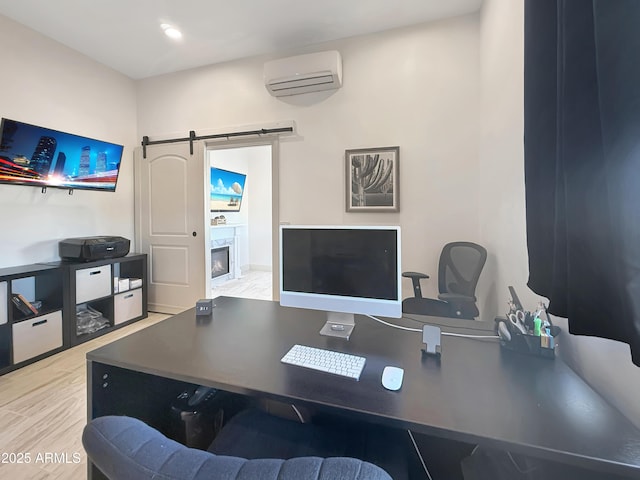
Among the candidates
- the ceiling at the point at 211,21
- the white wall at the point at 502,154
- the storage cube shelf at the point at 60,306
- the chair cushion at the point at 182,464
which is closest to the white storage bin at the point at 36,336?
the storage cube shelf at the point at 60,306

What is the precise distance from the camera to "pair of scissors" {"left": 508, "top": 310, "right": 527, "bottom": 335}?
3.69ft

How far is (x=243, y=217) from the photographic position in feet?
21.2

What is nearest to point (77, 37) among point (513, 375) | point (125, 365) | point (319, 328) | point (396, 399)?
point (125, 365)

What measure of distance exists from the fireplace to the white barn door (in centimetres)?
168

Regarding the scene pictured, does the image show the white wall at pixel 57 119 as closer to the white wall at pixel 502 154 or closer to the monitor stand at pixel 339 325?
the monitor stand at pixel 339 325

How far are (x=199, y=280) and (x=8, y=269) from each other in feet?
5.32

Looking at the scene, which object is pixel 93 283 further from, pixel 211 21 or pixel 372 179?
pixel 372 179

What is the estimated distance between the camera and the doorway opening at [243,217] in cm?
538

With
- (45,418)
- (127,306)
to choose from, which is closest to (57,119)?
(127,306)

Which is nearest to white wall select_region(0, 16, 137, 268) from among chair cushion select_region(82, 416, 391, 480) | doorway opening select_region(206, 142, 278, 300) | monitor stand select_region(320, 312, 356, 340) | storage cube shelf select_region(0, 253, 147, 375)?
storage cube shelf select_region(0, 253, 147, 375)

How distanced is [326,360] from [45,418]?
1982 millimetres

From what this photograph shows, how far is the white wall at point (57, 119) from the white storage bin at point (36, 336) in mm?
627

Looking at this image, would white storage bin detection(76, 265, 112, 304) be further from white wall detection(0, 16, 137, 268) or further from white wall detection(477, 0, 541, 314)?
white wall detection(477, 0, 541, 314)

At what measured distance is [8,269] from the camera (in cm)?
255
